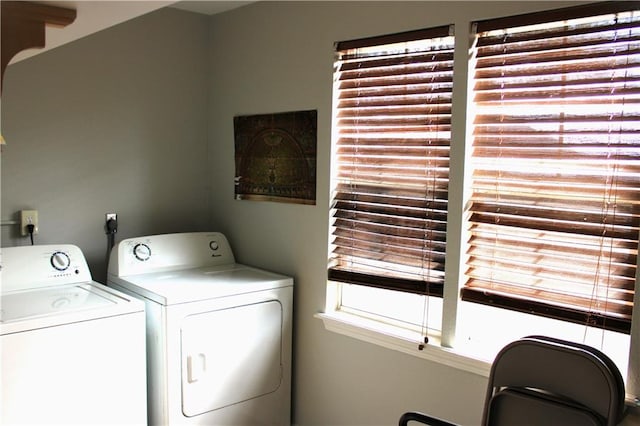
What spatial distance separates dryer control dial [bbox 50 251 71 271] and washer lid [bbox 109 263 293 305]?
23 centimetres

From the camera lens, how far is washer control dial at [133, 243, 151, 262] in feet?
9.21

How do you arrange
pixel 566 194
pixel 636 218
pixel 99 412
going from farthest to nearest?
pixel 99 412
pixel 566 194
pixel 636 218

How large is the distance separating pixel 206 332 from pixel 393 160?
1.14m

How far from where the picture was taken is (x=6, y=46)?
3.30ft

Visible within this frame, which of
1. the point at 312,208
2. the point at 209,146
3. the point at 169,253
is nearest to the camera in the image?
the point at 312,208

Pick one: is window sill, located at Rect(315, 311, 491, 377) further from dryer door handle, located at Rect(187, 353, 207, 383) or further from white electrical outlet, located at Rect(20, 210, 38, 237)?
white electrical outlet, located at Rect(20, 210, 38, 237)

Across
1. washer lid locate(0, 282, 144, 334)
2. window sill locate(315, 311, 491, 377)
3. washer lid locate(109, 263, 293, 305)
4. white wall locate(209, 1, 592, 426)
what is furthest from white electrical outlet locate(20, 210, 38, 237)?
window sill locate(315, 311, 491, 377)

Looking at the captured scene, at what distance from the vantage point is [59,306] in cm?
222

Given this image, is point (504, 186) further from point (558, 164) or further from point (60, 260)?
point (60, 260)

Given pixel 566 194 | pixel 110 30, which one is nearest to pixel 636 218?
pixel 566 194

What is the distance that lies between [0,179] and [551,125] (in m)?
2.38

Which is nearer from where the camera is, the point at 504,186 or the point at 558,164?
the point at 558,164

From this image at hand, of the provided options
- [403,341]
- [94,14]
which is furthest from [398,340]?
[94,14]

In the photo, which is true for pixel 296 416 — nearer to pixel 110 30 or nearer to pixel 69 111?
pixel 69 111
